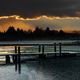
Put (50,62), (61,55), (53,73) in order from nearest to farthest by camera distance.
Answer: (53,73) → (50,62) → (61,55)

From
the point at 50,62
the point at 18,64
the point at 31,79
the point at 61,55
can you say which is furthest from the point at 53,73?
the point at 61,55

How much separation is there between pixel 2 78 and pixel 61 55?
46.3ft

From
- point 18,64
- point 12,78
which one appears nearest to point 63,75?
point 12,78

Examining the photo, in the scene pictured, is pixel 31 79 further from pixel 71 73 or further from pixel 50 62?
pixel 50 62

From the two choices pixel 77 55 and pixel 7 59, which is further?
pixel 77 55

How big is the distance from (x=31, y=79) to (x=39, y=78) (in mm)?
518

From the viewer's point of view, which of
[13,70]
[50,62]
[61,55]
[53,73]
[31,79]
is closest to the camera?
[31,79]

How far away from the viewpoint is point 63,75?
23.7 m

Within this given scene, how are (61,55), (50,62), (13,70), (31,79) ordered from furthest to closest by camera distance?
(61,55) → (50,62) → (13,70) → (31,79)

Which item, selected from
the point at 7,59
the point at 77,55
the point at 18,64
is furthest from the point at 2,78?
the point at 77,55

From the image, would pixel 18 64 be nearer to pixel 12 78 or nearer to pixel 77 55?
pixel 12 78

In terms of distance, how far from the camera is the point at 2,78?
22.4 m

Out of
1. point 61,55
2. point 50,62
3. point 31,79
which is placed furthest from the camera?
point 61,55

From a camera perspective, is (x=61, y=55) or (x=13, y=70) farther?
(x=61, y=55)
